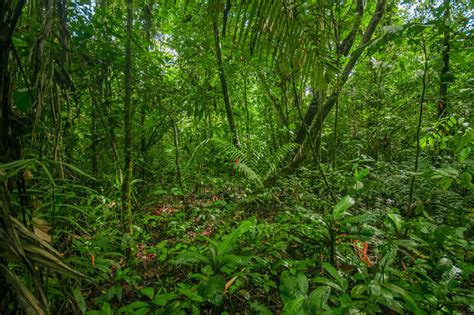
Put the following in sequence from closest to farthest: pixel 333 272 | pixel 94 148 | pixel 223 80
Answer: pixel 333 272 < pixel 94 148 < pixel 223 80

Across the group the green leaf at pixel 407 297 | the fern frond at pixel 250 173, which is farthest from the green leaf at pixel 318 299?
the fern frond at pixel 250 173

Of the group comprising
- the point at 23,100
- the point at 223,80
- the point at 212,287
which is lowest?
the point at 212,287

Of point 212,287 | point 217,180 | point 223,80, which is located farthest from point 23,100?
point 223,80

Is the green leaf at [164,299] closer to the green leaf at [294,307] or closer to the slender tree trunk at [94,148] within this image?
the green leaf at [294,307]

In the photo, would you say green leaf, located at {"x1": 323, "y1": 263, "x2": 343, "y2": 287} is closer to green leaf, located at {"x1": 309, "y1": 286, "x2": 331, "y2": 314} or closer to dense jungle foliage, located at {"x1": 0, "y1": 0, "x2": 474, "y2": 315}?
dense jungle foliage, located at {"x1": 0, "y1": 0, "x2": 474, "y2": 315}

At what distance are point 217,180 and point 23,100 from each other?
2907 mm

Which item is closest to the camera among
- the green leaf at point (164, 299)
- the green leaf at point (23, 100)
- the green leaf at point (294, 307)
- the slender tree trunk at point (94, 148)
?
the green leaf at point (23, 100)

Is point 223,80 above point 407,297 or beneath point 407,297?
above

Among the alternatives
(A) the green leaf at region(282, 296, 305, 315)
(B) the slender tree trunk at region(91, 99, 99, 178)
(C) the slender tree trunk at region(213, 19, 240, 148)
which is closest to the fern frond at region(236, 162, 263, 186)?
(C) the slender tree trunk at region(213, 19, 240, 148)

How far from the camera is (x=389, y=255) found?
157 centimetres

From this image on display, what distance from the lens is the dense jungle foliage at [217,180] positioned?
0.95 metres

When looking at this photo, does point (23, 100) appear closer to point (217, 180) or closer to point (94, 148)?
point (94, 148)

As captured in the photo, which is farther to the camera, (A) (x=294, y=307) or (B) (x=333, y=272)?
(B) (x=333, y=272)

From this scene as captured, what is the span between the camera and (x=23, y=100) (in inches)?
36.1
